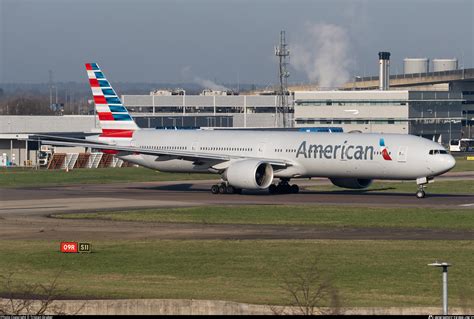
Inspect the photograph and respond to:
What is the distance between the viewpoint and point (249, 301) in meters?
25.1

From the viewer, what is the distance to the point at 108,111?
73.1 meters

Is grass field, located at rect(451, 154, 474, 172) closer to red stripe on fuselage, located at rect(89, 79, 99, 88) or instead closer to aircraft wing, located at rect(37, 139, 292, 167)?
aircraft wing, located at rect(37, 139, 292, 167)

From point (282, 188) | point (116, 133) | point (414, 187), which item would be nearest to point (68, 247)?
point (282, 188)

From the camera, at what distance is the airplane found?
6016cm

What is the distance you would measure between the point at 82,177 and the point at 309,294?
6308 centimetres

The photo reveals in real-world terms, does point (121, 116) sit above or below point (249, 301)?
above

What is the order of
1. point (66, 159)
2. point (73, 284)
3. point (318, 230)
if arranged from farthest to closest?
point (66, 159), point (318, 230), point (73, 284)

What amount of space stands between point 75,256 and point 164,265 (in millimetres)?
3896

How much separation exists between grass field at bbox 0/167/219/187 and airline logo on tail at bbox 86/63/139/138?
28.5 ft

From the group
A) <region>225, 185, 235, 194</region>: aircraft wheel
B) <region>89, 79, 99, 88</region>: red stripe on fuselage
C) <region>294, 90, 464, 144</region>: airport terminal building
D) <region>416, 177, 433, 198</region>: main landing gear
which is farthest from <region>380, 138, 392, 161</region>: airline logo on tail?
<region>294, 90, 464, 144</region>: airport terminal building

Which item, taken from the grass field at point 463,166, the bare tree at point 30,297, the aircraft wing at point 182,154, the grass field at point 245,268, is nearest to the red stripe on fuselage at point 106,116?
the aircraft wing at point 182,154

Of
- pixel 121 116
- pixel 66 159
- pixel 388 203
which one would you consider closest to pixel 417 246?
pixel 388 203

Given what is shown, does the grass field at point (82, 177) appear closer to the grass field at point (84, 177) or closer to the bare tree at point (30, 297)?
the grass field at point (84, 177)

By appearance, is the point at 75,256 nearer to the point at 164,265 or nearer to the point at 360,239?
the point at 164,265
